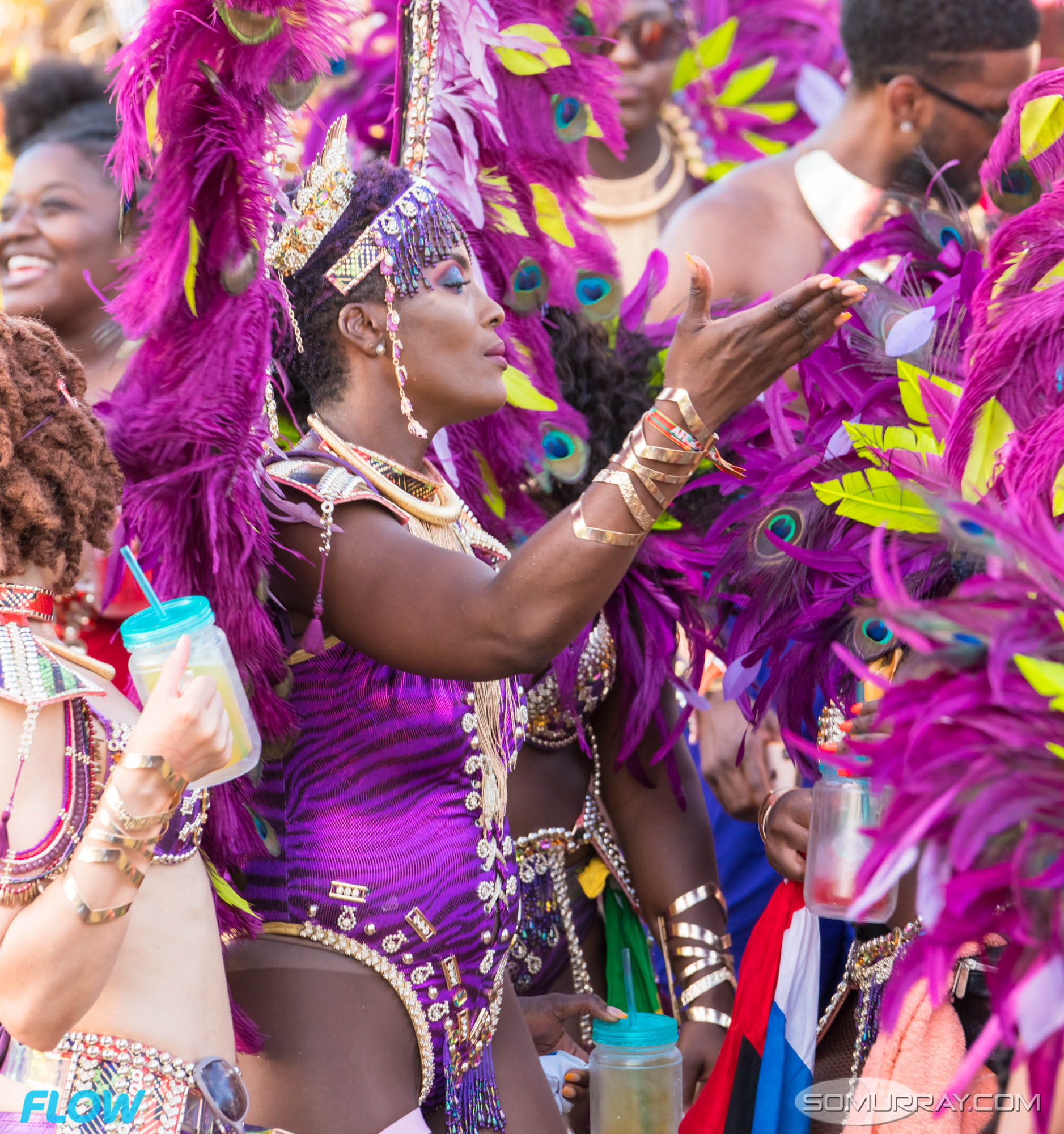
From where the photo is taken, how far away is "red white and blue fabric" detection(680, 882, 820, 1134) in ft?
8.70

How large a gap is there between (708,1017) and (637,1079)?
16.9 inches

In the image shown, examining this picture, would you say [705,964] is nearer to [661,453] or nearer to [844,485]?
[844,485]

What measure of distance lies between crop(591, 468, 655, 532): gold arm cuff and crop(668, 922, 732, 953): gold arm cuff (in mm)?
1426

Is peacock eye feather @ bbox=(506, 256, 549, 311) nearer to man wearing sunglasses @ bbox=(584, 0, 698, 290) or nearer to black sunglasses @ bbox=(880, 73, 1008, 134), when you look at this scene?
black sunglasses @ bbox=(880, 73, 1008, 134)

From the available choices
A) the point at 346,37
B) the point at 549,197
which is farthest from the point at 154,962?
the point at 549,197

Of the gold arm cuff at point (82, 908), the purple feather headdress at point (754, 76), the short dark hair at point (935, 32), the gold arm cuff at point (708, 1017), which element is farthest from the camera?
the purple feather headdress at point (754, 76)

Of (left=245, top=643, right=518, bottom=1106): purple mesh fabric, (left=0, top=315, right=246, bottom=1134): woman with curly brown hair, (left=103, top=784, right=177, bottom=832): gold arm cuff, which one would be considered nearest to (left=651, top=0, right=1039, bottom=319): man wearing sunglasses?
(left=245, top=643, right=518, bottom=1106): purple mesh fabric

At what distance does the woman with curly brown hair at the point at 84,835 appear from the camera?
A: 5.94 ft

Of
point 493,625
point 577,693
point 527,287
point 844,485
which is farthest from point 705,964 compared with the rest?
point 527,287

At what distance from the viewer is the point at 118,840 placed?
1.81 meters

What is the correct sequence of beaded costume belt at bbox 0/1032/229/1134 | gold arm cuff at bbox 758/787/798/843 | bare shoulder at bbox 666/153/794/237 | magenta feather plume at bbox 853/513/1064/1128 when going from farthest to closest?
bare shoulder at bbox 666/153/794/237
gold arm cuff at bbox 758/787/798/843
beaded costume belt at bbox 0/1032/229/1134
magenta feather plume at bbox 853/513/1064/1128

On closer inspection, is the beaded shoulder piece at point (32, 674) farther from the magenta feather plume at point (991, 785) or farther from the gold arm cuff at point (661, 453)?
the magenta feather plume at point (991, 785)

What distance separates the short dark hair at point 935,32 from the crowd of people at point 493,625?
1049 millimetres

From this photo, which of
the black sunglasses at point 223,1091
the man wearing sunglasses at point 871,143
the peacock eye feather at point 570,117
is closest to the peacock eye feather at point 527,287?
the peacock eye feather at point 570,117
